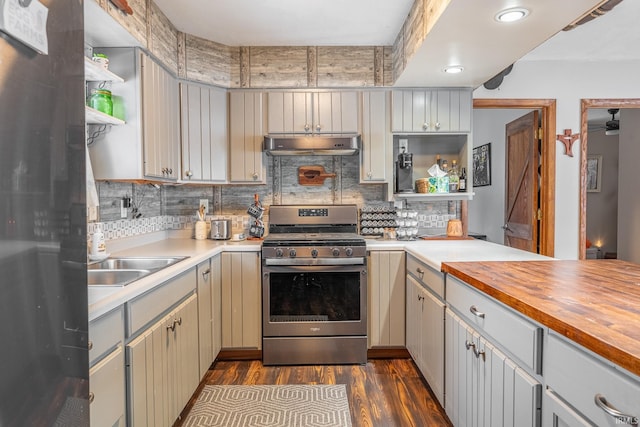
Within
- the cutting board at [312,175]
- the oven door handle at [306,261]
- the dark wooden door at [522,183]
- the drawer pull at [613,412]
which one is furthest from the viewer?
the dark wooden door at [522,183]

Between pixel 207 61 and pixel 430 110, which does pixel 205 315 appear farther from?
pixel 430 110

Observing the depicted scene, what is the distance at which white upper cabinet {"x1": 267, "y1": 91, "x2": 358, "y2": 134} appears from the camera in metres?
3.01

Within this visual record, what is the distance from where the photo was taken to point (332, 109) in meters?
3.02

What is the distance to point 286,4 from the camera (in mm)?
2393

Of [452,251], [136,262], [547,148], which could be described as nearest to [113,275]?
[136,262]

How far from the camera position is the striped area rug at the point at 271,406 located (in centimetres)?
207

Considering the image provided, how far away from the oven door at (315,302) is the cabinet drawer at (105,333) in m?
1.42

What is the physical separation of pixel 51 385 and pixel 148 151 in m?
1.75

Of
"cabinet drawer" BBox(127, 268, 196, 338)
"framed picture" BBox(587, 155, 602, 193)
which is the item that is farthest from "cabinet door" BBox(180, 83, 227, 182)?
"framed picture" BBox(587, 155, 602, 193)

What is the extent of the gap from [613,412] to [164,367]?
1633 mm

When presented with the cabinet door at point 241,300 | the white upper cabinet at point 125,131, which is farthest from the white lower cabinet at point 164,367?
the white upper cabinet at point 125,131

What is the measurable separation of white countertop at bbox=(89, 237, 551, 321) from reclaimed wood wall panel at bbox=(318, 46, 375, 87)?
1251mm

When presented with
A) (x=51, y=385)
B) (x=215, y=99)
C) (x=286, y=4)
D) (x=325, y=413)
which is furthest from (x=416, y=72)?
(x=51, y=385)

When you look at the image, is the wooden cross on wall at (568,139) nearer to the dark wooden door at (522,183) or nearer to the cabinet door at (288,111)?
the dark wooden door at (522,183)
